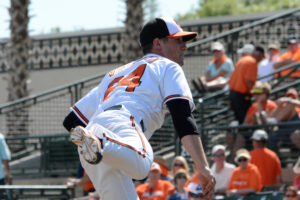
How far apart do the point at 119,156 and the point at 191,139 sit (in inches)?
19.7

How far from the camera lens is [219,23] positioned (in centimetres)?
1864

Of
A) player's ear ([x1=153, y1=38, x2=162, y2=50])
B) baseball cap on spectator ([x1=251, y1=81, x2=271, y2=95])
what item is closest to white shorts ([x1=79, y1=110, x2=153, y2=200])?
player's ear ([x1=153, y1=38, x2=162, y2=50])

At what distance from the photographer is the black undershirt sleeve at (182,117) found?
4.64 meters

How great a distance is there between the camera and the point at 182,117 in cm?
466

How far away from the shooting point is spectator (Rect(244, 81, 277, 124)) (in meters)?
11.2

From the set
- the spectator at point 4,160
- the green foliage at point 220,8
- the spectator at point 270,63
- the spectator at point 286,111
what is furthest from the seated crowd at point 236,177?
the green foliage at point 220,8

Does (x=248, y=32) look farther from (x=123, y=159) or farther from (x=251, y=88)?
(x=123, y=159)

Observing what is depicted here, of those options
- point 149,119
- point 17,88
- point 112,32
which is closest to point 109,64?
point 112,32

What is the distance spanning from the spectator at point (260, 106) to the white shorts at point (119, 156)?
6.71m

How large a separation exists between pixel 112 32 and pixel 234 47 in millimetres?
5339

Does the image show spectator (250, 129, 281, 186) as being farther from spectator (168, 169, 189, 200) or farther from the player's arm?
the player's arm

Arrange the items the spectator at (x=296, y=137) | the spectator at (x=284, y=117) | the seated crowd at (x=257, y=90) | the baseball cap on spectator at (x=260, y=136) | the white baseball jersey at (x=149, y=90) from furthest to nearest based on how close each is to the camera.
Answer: the seated crowd at (x=257, y=90), the spectator at (x=284, y=117), the spectator at (x=296, y=137), the baseball cap on spectator at (x=260, y=136), the white baseball jersey at (x=149, y=90)

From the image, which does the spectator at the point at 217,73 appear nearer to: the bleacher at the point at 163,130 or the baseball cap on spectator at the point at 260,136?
the bleacher at the point at 163,130

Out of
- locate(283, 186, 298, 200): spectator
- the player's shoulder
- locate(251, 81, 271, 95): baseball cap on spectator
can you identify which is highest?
the player's shoulder
